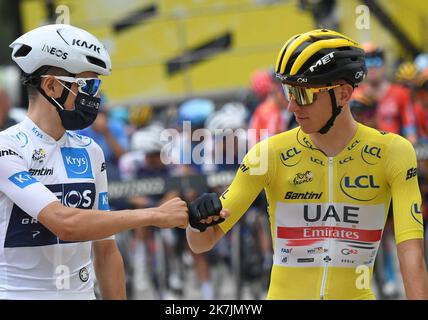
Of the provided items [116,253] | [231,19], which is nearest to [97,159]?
[116,253]

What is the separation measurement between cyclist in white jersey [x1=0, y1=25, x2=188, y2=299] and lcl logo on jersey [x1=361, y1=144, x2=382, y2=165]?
91 centimetres

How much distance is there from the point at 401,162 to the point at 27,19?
13228 millimetres

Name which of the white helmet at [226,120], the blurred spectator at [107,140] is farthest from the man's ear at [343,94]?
the blurred spectator at [107,140]

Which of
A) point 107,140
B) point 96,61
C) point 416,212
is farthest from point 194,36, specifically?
point 416,212

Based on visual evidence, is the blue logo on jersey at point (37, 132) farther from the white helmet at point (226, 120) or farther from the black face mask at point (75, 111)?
the white helmet at point (226, 120)

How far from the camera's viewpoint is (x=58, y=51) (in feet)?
16.8

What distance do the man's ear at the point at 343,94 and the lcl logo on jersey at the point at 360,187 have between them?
371 millimetres

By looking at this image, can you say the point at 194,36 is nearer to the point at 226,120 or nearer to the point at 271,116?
the point at 226,120

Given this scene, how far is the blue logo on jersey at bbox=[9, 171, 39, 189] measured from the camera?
4.82 metres

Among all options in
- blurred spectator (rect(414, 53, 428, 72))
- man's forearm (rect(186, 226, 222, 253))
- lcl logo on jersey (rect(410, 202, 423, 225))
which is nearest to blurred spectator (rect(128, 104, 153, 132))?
blurred spectator (rect(414, 53, 428, 72))

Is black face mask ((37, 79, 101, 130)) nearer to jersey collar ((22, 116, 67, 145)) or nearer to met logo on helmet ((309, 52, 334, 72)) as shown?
jersey collar ((22, 116, 67, 145))

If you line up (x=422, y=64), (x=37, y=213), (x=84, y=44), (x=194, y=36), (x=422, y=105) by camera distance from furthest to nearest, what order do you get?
(x=194, y=36)
(x=422, y=64)
(x=422, y=105)
(x=84, y=44)
(x=37, y=213)

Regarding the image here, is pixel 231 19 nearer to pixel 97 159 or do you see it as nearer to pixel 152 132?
pixel 152 132

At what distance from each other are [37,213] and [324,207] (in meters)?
1.37
